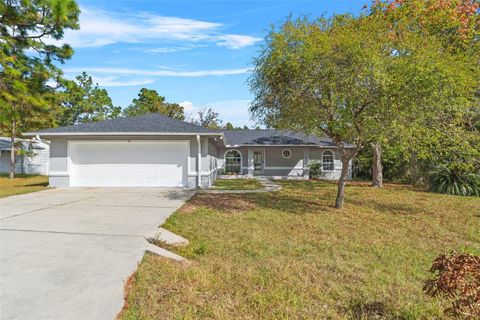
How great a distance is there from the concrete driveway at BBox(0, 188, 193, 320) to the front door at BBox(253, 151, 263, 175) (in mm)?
13230

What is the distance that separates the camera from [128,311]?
3.22 m

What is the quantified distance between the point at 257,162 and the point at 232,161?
1.94 meters

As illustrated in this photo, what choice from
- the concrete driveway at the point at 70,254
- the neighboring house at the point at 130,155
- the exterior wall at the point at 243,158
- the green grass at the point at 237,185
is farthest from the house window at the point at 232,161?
the concrete driveway at the point at 70,254

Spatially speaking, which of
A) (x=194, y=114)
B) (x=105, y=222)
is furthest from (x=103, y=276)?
(x=194, y=114)

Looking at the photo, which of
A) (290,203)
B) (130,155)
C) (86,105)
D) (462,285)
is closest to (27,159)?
(86,105)

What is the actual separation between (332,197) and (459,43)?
9.02 m

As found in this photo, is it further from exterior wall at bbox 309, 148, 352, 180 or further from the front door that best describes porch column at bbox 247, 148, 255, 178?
exterior wall at bbox 309, 148, 352, 180

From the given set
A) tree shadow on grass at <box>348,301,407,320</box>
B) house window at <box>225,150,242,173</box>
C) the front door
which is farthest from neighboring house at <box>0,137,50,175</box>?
tree shadow on grass at <box>348,301,407,320</box>

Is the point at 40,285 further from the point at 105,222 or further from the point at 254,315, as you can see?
the point at 105,222

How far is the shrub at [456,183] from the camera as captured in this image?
13930 mm

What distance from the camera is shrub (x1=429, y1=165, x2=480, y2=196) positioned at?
13930 mm

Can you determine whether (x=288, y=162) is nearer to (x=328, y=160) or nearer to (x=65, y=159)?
(x=328, y=160)

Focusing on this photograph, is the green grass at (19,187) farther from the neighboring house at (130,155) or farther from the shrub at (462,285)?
the shrub at (462,285)

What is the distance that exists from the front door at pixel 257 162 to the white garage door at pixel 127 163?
9099mm
